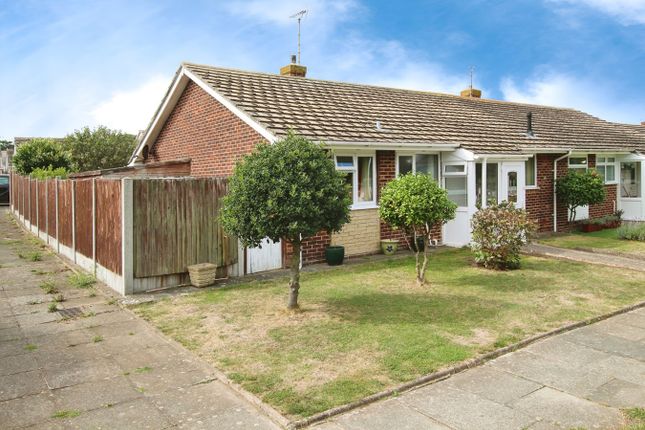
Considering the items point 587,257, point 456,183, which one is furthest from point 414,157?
point 587,257

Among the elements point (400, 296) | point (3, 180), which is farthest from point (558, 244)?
point (3, 180)

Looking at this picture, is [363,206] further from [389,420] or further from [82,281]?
[389,420]

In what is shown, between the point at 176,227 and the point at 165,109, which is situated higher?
the point at 165,109

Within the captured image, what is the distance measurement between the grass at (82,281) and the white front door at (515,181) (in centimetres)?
1138

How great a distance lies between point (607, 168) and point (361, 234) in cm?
1303

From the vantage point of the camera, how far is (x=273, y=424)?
175 inches

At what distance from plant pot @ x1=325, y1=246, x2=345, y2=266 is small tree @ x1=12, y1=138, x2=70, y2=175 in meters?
23.9

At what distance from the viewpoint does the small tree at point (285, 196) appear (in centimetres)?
716

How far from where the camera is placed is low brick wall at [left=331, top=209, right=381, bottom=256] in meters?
12.8

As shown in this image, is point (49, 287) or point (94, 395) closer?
point (94, 395)

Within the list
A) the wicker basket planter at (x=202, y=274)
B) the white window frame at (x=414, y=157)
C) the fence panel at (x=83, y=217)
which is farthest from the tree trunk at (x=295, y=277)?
the white window frame at (x=414, y=157)

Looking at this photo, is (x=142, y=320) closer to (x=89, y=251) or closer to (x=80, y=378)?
(x=80, y=378)

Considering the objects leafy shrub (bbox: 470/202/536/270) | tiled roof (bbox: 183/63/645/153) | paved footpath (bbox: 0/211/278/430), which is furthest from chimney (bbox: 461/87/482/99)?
paved footpath (bbox: 0/211/278/430)

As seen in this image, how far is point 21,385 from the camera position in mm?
5309
